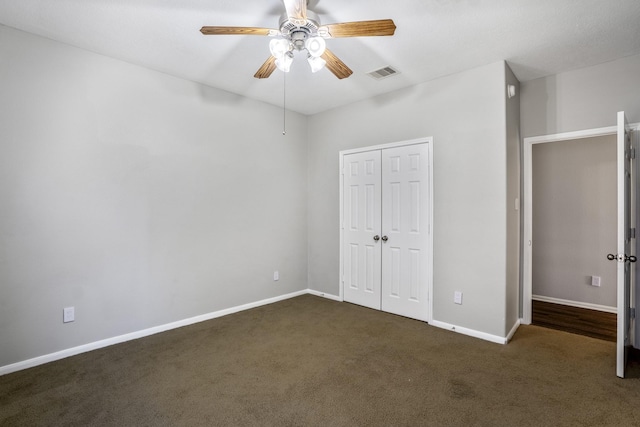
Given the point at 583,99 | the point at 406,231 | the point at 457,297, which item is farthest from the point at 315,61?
the point at 583,99

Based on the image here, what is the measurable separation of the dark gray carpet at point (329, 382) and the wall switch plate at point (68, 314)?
0.33m

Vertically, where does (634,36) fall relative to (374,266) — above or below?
above

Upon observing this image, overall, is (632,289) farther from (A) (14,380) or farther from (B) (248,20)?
(A) (14,380)

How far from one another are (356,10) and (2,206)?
122 inches

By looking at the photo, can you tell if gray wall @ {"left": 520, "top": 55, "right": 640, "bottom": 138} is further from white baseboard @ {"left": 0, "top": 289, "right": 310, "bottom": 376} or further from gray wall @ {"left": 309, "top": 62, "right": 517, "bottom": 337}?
white baseboard @ {"left": 0, "top": 289, "right": 310, "bottom": 376}

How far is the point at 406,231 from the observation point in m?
3.74

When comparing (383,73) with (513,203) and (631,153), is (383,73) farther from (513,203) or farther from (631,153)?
(631,153)

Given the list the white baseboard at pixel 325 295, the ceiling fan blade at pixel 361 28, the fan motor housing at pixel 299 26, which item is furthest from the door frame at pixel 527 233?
the fan motor housing at pixel 299 26

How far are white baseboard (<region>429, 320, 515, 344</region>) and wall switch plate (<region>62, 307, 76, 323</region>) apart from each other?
352 centimetres

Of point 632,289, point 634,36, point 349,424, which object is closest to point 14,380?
point 349,424

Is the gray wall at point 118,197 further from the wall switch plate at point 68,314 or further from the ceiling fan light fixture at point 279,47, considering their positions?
the ceiling fan light fixture at point 279,47

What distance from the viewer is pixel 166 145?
3.34 metres

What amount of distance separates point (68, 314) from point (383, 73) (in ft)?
12.4

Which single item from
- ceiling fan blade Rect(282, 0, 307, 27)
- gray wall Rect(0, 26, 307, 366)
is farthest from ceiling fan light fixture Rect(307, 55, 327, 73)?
gray wall Rect(0, 26, 307, 366)
